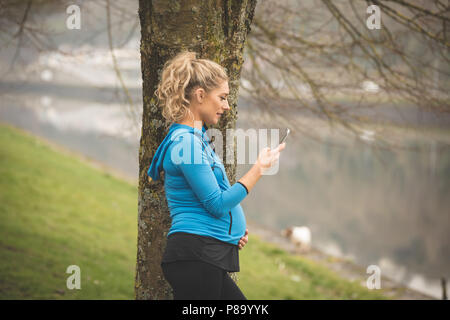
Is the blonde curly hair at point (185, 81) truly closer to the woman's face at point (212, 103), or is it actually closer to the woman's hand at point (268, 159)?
the woman's face at point (212, 103)

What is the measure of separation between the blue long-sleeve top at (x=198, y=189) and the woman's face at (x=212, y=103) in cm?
8

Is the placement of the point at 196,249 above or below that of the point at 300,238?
above

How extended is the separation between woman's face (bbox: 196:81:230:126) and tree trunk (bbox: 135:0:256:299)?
618 mm

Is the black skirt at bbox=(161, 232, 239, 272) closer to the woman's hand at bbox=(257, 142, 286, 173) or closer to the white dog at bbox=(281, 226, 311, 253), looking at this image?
the woman's hand at bbox=(257, 142, 286, 173)

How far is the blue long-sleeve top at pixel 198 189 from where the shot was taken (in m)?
1.76

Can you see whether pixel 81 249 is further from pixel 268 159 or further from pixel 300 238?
pixel 268 159

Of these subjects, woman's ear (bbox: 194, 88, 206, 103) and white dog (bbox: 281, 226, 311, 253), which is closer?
woman's ear (bbox: 194, 88, 206, 103)

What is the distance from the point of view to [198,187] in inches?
69.3

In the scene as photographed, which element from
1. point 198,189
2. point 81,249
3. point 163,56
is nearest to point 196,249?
point 198,189

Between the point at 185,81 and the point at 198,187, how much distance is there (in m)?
0.48

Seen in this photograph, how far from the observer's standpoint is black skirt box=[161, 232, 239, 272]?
184 cm

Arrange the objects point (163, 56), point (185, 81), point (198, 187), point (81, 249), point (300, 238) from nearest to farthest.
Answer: point (198, 187) < point (185, 81) < point (163, 56) < point (81, 249) < point (300, 238)

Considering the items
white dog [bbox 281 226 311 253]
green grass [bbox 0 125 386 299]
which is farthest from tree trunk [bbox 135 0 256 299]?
white dog [bbox 281 226 311 253]

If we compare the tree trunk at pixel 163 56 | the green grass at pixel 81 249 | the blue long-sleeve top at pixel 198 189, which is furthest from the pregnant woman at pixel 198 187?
the green grass at pixel 81 249
